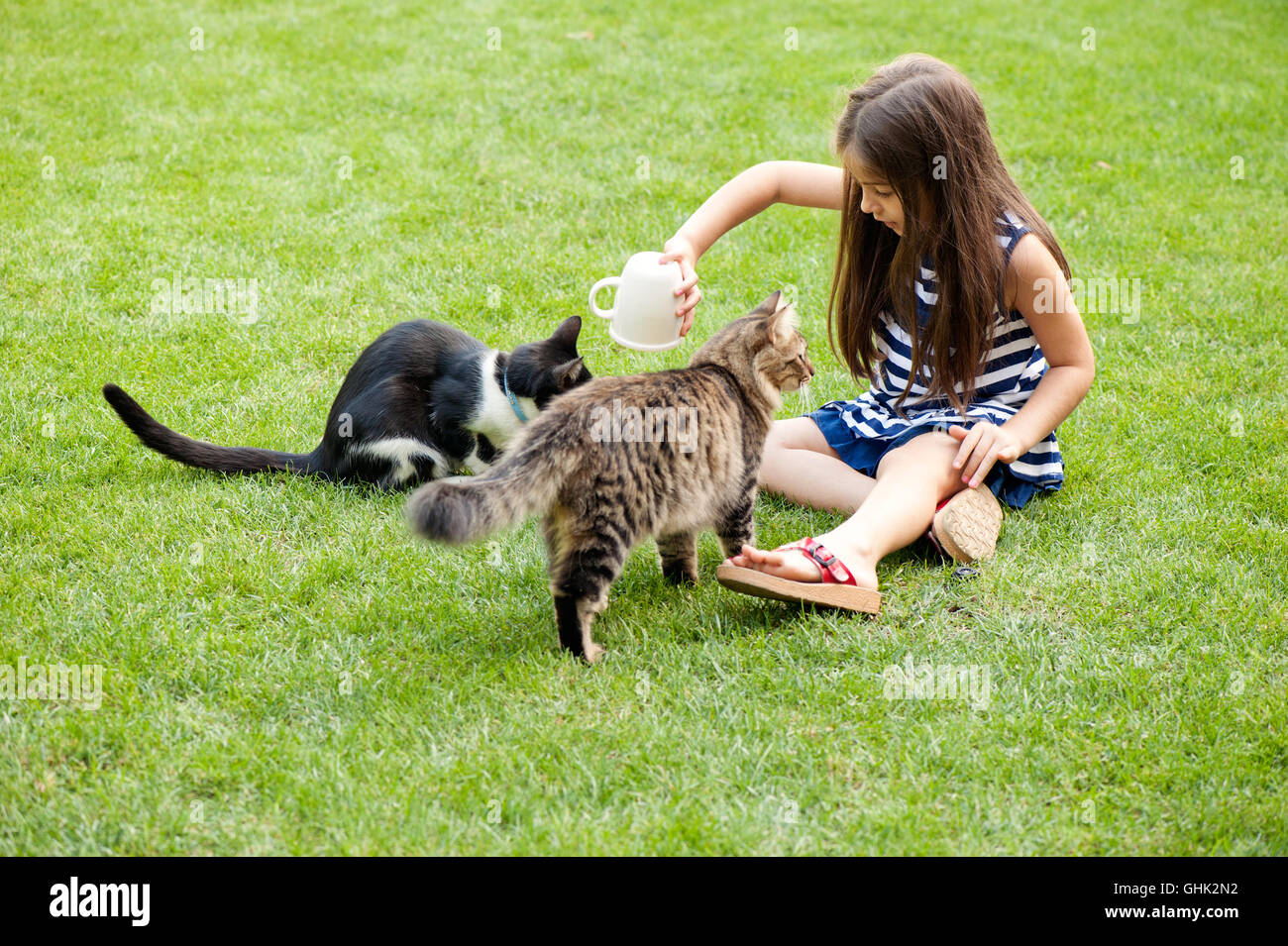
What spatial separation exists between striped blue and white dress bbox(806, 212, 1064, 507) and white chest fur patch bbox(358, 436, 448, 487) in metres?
1.35

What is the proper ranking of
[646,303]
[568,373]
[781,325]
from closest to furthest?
1. [646,303]
2. [781,325]
3. [568,373]

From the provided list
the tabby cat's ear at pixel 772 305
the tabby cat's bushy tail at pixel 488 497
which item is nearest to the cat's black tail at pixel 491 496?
the tabby cat's bushy tail at pixel 488 497

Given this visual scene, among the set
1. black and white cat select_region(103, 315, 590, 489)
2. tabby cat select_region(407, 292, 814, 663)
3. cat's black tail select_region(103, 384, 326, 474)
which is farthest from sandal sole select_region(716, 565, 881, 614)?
cat's black tail select_region(103, 384, 326, 474)

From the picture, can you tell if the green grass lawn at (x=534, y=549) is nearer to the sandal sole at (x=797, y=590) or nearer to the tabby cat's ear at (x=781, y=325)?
the sandal sole at (x=797, y=590)

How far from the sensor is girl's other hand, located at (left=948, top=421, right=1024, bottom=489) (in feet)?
9.86

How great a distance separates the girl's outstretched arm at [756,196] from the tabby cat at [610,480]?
558 mm

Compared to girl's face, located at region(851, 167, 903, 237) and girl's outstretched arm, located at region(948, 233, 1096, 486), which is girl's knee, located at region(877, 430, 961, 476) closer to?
girl's outstretched arm, located at region(948, 233, 1096, 486)

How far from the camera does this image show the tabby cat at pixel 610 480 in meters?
2.33

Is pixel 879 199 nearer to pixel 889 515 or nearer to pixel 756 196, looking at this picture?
pixel 756 196

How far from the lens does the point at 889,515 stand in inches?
116

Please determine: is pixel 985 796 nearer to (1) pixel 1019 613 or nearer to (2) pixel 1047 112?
(1) pixel 1019 613

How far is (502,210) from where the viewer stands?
5551 millimetres

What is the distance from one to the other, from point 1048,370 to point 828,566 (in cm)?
96

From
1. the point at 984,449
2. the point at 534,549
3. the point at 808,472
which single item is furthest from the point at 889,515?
the point at 534,549
